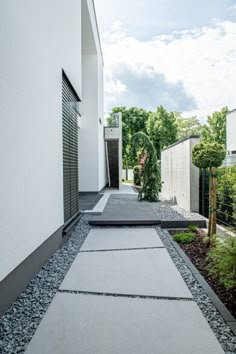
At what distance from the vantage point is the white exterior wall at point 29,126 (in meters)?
2.82

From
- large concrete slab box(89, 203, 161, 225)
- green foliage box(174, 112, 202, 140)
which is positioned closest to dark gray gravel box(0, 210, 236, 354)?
large concrete slab box(89, 203, 161, 225)

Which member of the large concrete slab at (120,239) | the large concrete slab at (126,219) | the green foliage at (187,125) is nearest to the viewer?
the large concrete slab at (120,239)

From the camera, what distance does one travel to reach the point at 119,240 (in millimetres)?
5641

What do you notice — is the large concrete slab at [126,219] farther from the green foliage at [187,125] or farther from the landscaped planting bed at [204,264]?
the green foliage at [187,125]

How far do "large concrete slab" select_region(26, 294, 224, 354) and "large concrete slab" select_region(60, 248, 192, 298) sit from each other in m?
0.25

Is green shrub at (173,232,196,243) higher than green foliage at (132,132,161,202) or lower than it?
lower

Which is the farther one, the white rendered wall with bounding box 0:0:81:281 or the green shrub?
the green shrub

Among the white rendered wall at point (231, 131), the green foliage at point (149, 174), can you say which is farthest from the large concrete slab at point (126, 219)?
the white rendered wall at point (231, 131)

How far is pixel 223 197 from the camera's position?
692 cm

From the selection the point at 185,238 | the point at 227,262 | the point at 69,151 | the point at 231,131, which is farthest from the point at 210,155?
the point at 231,131

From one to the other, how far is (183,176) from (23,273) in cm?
677

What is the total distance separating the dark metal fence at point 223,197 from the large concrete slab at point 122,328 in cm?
297

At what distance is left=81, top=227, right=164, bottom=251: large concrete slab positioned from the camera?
522cm

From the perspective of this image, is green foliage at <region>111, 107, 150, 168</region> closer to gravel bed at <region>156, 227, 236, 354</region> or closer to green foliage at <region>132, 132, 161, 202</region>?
green foliage at <region>132, 132, 161, 202</region>
